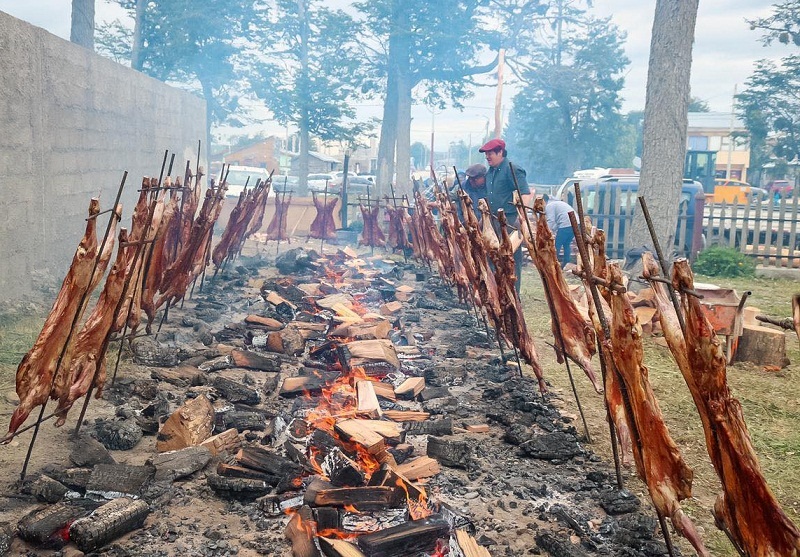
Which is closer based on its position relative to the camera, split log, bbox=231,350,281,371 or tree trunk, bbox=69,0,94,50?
split log, bbox=231,350,281,371

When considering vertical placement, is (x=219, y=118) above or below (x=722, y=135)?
below

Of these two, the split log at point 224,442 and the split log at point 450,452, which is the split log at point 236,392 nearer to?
the split log at point 224,442

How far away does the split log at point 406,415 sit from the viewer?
5094 millimetres

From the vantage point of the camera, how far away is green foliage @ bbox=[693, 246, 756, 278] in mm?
14078

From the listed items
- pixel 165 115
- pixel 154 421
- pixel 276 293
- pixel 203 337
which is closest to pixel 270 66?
pixel 165 115

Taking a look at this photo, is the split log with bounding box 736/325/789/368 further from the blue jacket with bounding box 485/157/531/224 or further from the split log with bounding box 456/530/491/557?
the split log with bounding box 456/530/491/557

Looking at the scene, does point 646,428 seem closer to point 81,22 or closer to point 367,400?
point 367,400

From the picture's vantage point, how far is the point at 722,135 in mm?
55625

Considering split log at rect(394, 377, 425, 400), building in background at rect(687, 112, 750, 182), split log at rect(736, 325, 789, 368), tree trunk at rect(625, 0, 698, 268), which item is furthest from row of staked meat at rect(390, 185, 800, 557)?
building in background at rect(687, 112, 750, 182)

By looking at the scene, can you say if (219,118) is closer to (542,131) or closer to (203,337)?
(542,131)

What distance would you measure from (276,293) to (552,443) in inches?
220

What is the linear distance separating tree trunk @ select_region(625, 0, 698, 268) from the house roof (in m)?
46.7

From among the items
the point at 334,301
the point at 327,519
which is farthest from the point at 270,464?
the point at 334,301

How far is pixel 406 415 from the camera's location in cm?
513
